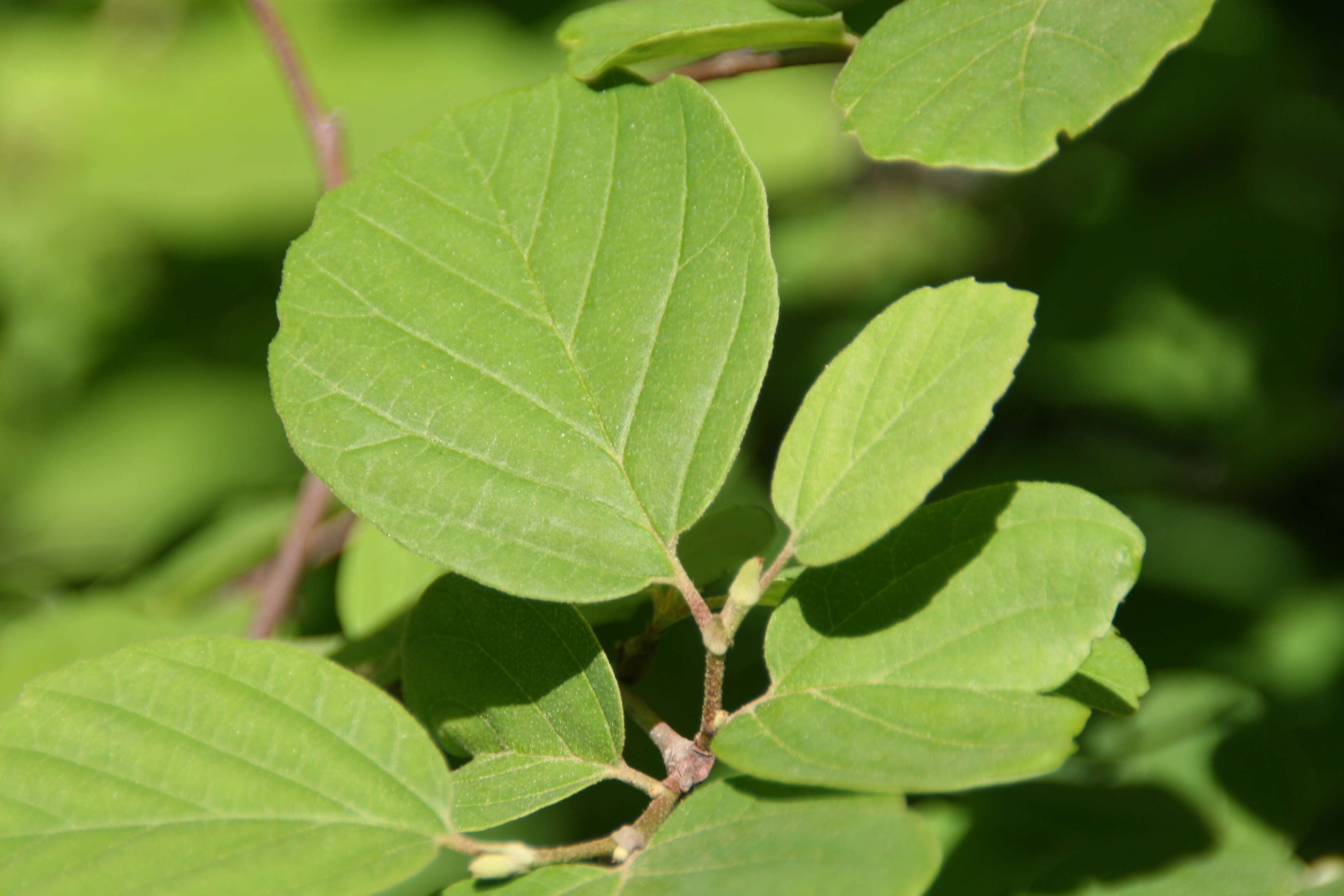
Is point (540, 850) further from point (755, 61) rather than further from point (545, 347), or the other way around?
point (755, 61)

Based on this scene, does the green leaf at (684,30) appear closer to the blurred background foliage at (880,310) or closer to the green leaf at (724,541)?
the green leaf at (724,541)

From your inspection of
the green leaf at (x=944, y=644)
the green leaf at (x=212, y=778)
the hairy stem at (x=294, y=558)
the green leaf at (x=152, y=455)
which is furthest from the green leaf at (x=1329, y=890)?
the green leaf at (x=152, y=455)

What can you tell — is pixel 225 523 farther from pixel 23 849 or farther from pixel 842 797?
pixel 842 797

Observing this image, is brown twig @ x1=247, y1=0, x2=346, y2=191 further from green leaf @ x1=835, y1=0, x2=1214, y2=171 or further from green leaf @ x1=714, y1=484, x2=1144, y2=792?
green leaf @ x1=714, y1=484, x2=1144, y2=792

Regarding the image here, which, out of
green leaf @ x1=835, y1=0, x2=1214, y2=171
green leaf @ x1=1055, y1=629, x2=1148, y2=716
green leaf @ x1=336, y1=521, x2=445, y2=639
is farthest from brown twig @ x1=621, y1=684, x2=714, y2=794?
green leaf @ x1=336, y1=521, x2=445, y2=639

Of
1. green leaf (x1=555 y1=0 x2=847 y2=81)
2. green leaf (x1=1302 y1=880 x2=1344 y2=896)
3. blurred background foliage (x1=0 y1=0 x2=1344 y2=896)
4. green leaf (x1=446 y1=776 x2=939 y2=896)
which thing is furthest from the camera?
blurred background foliage (x1=0 y1=0 x2=1344 y2=896)
